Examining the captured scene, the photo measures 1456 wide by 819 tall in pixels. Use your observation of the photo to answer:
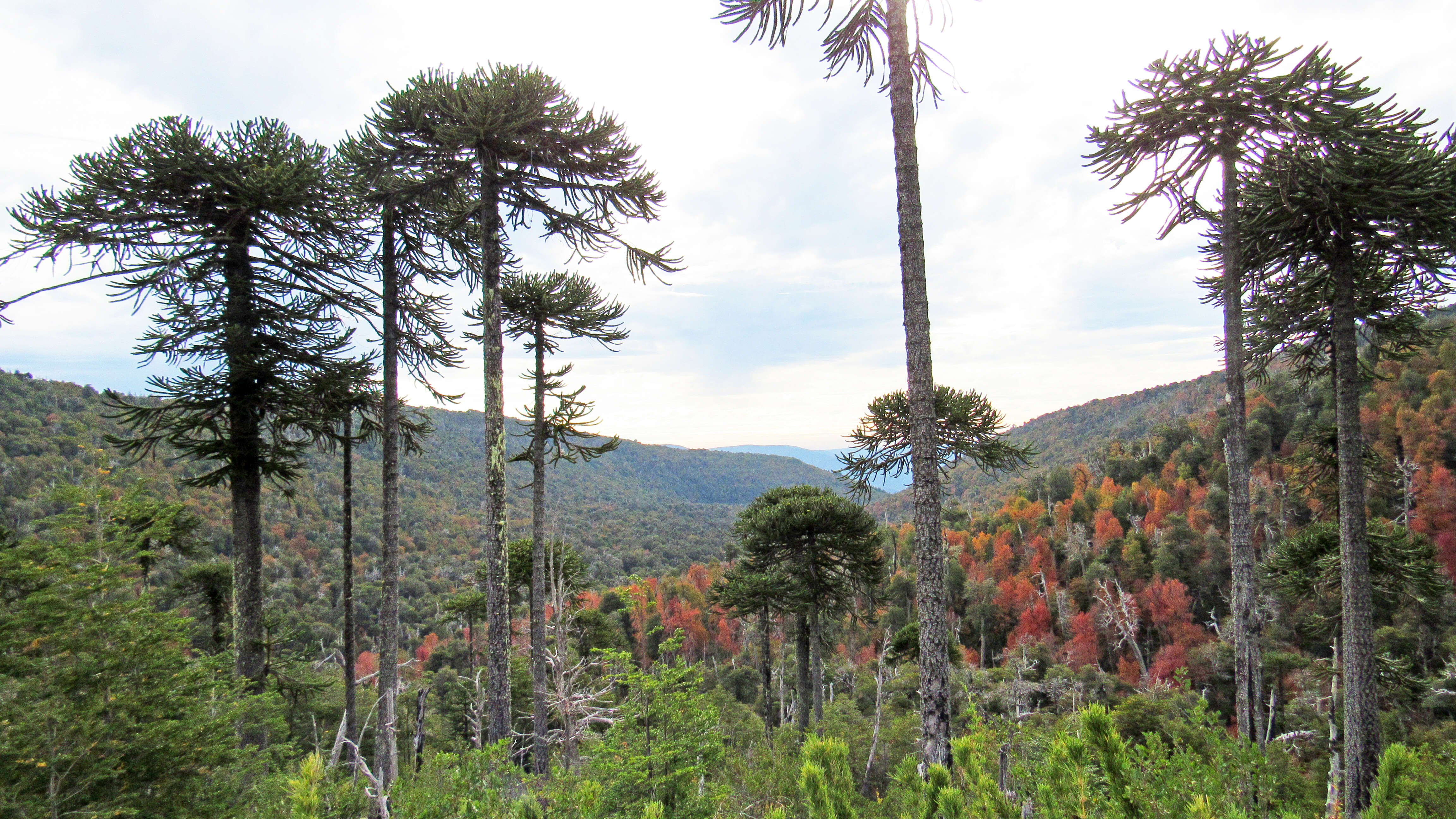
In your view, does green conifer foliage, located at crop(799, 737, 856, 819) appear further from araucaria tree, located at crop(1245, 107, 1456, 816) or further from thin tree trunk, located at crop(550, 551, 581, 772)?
thin tree trunk, located at crop(550, 551, 581, 772)

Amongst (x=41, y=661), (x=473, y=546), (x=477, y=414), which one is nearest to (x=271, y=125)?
(x=41, y=661)

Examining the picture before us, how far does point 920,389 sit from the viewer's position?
198 inches

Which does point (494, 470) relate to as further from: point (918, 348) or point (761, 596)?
point (761, 596)

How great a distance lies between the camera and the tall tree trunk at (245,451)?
25.2 ft

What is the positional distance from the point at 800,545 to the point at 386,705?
10.6 metres

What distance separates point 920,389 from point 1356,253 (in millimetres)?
6992

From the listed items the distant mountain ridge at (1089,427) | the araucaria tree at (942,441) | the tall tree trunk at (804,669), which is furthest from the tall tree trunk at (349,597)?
the distant mountain ridge at (1089,427)

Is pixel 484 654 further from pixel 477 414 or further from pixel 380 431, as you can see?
pixel 477 414

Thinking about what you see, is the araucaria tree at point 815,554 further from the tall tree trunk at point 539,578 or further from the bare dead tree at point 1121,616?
the bare dead tree at point 1121,616

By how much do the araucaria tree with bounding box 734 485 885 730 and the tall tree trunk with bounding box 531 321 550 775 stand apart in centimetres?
609

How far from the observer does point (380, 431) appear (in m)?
10.2

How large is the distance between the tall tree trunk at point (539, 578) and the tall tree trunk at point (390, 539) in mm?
2675

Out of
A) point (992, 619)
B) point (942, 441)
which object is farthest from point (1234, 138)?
point (992, 619)

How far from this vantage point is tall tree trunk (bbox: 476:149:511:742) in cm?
719
